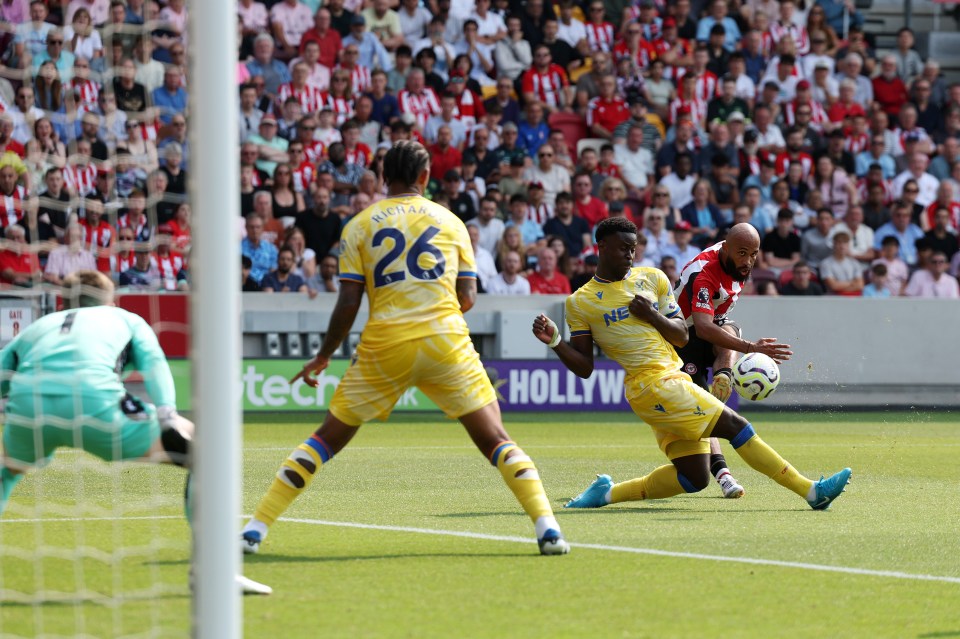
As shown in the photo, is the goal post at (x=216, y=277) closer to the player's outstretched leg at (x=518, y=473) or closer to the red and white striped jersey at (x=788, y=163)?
the player's outstretched leg at (x=518, y=473)

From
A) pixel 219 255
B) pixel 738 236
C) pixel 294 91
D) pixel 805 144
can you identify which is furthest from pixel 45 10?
pixel 805 144

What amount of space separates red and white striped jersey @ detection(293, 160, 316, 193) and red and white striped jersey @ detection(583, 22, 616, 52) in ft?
19.2

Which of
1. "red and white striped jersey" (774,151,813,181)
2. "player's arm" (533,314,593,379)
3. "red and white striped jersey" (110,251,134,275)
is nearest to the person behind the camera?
"player's arm" (533,314,593,379)

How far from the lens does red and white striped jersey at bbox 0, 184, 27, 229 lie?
12.2 metres

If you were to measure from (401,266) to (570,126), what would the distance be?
15.4m

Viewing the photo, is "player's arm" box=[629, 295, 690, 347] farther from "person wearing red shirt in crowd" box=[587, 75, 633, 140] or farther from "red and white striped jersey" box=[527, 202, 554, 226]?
"person wearing red shirt in crowd" box=[587, 75, 633, 140]

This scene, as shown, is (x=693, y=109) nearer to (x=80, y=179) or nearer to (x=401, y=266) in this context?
(x=80, y=179)

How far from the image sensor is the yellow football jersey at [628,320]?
932 centimetres

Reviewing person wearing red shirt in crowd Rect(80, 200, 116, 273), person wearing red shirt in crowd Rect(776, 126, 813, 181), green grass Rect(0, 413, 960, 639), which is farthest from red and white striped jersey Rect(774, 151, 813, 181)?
Answer: person wearing red shirt in crowd Rect(80, 200, 116, 273)

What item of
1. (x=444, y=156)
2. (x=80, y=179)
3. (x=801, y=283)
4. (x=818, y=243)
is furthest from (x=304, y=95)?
(x=80, y=179)

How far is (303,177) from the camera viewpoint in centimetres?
1969

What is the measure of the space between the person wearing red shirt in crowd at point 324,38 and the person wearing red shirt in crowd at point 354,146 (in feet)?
5.60

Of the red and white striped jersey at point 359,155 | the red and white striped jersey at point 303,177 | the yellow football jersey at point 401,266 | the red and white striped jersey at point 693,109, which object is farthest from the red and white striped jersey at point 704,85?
the yellow football jersey at point 401,266

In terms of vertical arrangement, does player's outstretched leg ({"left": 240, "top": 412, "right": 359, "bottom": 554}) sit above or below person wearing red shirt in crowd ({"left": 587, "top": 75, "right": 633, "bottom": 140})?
below
